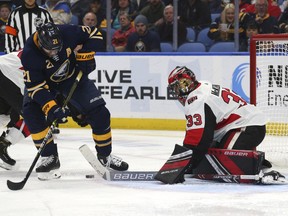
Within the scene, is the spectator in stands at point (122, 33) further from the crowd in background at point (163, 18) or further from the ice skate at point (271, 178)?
the ice skate at point (271, 178)

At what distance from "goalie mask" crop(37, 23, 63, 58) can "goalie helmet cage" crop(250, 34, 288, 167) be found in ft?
5.38

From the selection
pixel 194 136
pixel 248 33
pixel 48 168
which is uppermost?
pixel 248 33

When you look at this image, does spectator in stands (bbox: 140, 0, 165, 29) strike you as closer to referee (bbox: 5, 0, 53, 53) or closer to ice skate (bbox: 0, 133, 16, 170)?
referee (bbox: 5, 0, 53, 53)

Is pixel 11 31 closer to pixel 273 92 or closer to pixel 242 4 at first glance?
pixel 242 4

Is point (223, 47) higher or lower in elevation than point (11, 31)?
lower

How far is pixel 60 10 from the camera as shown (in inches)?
360

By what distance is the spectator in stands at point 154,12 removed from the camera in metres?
8.68

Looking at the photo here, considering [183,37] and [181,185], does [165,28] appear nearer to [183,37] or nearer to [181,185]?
[183,37]

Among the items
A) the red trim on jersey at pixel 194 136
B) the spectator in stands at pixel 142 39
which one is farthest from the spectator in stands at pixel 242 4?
the red trim on jersey at pixel 194 136

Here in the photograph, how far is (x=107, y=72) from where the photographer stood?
8688mm

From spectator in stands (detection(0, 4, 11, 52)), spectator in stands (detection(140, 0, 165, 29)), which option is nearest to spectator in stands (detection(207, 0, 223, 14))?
spectator in stands (detection(140, 0, 165, 29))

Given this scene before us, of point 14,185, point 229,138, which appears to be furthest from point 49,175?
point 229,138

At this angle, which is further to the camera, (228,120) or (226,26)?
(226,26)

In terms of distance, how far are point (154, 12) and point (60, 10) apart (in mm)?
1111
